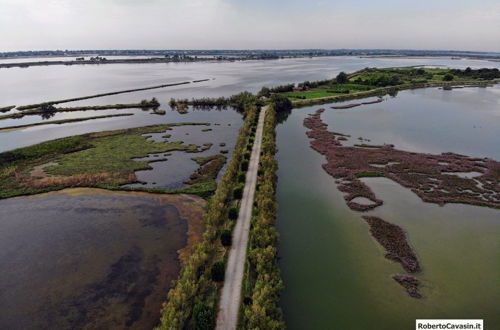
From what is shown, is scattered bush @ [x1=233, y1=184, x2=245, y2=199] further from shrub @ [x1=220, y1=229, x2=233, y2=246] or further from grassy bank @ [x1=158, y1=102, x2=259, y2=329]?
shrub @ [x1=220, y1=229, x2=233, y2=246]

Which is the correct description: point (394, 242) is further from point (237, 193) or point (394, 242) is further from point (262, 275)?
point (237, 193)

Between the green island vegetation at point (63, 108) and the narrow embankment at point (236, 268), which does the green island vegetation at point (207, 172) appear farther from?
the green island vegetation at point (63, 108)

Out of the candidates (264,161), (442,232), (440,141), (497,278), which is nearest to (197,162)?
(264,161)

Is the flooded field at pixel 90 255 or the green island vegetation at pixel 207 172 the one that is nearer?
the flooded field at pixel 90 255

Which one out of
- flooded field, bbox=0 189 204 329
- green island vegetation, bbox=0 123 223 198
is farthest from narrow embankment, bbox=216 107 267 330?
green island vegetation, bbox=0 123 223 198

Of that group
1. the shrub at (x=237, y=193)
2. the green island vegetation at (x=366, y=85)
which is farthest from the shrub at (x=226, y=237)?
the green island vegetation at (x=366, y=85)

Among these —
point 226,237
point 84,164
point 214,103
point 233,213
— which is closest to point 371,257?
point 226,237
